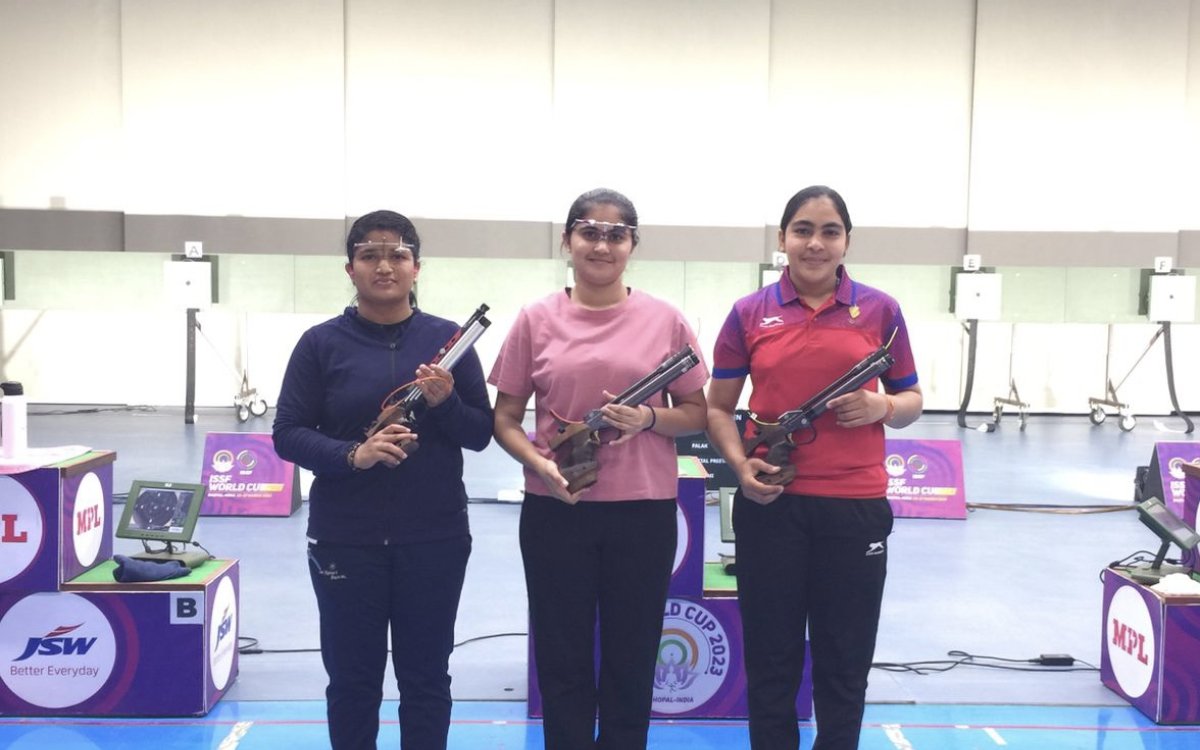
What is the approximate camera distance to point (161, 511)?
3.80 metres

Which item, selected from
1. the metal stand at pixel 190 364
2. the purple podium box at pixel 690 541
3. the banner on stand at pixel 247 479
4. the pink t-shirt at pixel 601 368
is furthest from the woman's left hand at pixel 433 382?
Answer: the metal stand at pixel 190 364

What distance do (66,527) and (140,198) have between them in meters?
9.03

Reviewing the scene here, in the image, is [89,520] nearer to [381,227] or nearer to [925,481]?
[381,227]

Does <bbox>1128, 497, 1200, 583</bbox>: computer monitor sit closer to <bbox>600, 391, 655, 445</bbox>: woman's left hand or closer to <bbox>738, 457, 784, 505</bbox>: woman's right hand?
<bbox>738, 457, 784, 505</bbox>: woman's right hand

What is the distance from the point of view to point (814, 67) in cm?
1179

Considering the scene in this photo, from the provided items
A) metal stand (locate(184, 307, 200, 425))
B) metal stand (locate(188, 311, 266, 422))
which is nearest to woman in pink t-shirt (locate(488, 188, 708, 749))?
metal stand (locate(184, 307, 200, 425))

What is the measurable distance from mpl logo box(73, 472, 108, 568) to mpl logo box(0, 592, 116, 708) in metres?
0.19

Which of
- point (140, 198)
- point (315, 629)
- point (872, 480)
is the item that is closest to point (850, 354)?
point (872, 480)

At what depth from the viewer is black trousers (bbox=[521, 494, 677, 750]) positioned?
94.9 inches

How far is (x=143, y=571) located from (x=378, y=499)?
4.54 feet

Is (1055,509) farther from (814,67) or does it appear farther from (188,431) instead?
(188,431)

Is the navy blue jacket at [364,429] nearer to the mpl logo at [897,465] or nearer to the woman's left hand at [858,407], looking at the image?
the woman's left hand at [858,407]

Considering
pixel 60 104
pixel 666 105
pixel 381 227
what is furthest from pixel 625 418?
pixel 60 104

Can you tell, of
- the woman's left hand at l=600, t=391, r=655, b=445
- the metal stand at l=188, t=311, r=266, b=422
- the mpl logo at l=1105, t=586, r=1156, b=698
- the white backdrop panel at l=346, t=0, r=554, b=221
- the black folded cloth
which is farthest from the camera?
the white backdrop panel at l=346, t=0, r=554, b=221
